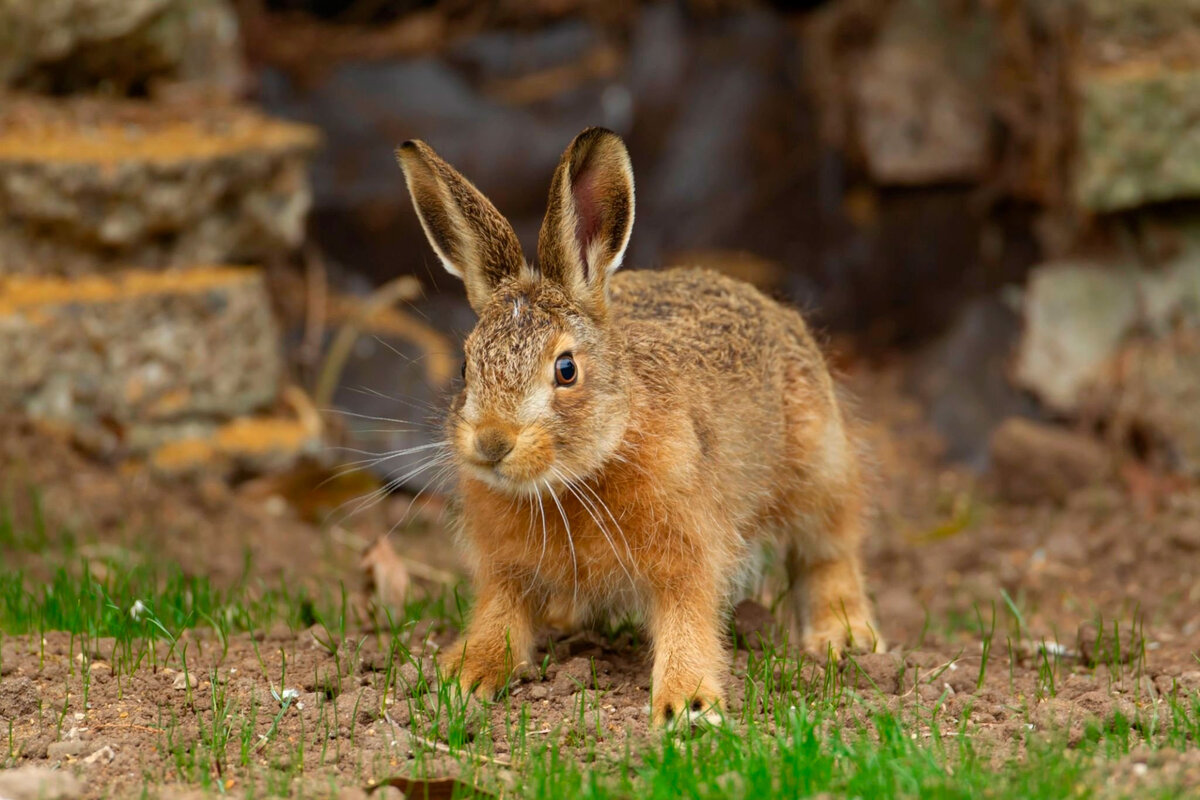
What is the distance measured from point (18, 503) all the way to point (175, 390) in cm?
129

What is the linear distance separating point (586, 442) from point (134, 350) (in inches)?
186

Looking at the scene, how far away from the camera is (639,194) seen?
11633 millimetres

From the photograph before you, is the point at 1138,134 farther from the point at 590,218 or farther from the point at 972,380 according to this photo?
the point at 590,218

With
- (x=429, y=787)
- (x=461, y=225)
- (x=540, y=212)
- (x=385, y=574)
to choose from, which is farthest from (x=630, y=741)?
(x=540, y=212)

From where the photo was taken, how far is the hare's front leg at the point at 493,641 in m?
4.71

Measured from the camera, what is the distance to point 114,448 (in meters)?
8.27

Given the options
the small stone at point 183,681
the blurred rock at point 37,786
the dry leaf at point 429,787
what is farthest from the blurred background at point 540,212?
the blurred rock at point 37,786

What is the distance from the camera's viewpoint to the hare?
437cm

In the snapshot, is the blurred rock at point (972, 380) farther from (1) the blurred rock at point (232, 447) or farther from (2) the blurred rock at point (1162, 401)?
(1) the blurred rock at point (232, 447)

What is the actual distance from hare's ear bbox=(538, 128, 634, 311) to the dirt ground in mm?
1321

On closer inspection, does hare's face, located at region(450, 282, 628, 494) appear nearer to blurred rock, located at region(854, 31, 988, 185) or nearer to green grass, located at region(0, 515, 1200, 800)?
green grass, located at region(0, 515, 1200, 800)

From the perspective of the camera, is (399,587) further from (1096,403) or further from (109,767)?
(1096,403)

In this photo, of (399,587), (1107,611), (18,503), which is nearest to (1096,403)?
(1107,611)

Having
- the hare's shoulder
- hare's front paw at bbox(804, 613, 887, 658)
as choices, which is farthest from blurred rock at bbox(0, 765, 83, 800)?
hare's front paw at bbox(804, 613, 887, 658)
